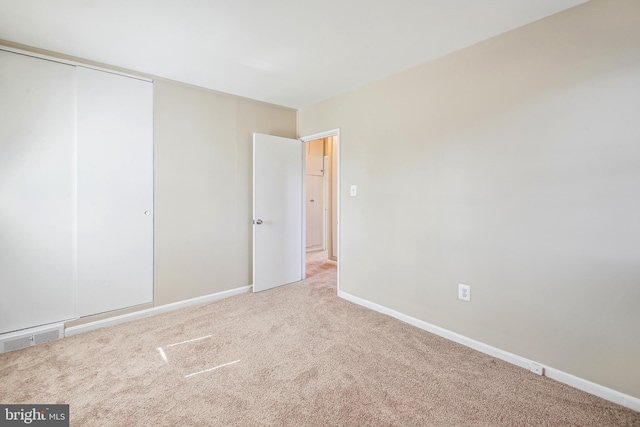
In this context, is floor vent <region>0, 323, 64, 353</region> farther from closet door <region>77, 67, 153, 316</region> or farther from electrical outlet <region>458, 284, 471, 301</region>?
electrical outlet <region>458, 284, 471, 301</region>

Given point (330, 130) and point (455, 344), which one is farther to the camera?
point (330, 130)

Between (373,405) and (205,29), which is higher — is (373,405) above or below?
below

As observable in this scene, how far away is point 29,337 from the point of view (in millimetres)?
2248

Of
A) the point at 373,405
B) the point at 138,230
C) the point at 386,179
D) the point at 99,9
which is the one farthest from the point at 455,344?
the point at 99,9

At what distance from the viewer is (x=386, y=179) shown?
286cm

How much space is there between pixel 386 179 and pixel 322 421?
2138mm

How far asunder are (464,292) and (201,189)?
2.87m

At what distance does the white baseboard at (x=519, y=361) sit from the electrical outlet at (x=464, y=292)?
325 mm

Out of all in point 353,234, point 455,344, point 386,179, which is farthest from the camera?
point 353,234

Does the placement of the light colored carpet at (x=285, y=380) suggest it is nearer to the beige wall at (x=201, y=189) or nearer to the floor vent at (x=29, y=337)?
the floor vent at (x=29, y=337)

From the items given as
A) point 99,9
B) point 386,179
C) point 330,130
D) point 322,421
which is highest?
point 99,9

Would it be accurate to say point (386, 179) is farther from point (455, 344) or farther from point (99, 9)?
point (99, 9)

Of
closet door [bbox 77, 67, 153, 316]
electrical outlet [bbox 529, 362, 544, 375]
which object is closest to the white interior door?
closet door [bbox 77, 67, 153, 316]

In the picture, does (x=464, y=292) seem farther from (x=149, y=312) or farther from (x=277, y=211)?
(x=149, y=312)
